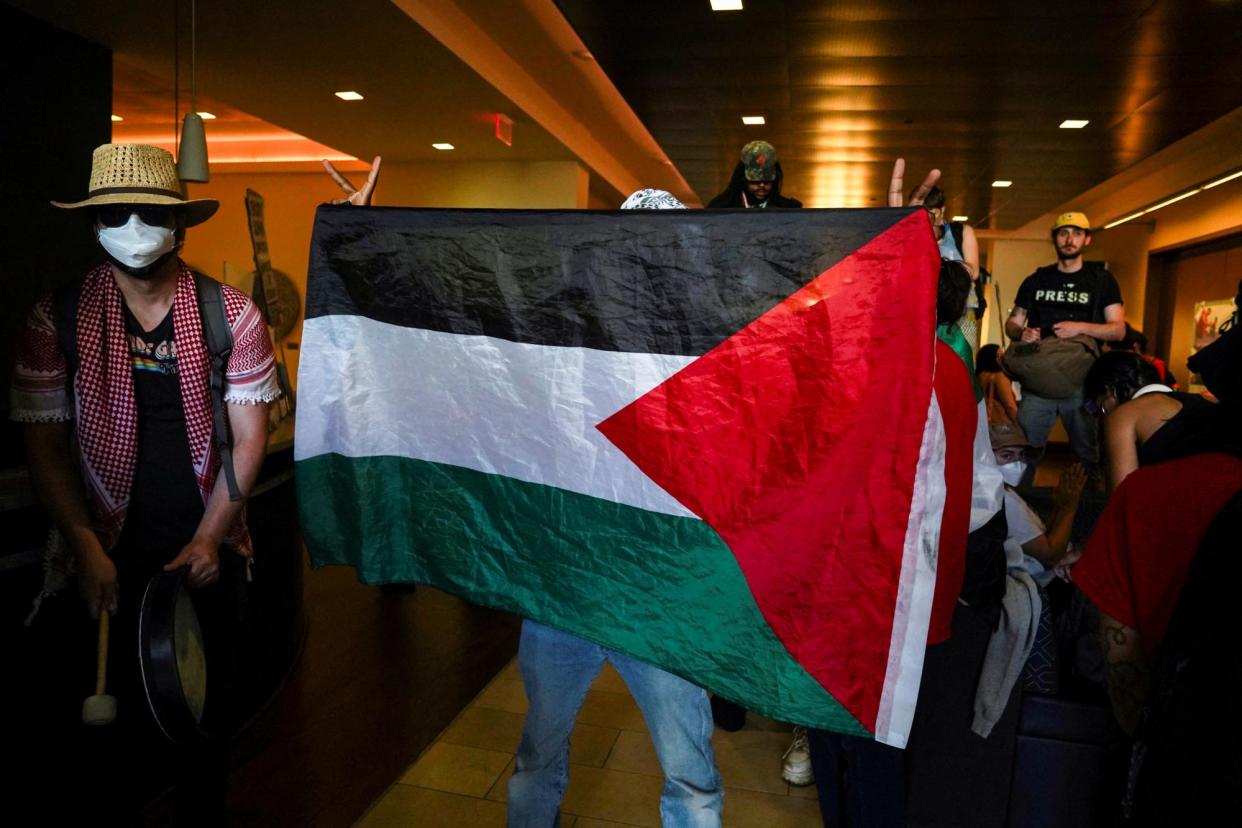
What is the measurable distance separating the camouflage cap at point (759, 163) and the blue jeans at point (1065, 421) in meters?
2.12

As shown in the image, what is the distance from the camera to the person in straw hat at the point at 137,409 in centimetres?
192

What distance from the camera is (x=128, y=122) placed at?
8695mm

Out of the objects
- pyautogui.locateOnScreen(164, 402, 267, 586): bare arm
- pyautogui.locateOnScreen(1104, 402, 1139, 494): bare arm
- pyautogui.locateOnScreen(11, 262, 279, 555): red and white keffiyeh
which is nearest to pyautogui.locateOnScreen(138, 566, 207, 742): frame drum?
pyautogui.locateOnScreen(164, 402, 267, 586): bare arm

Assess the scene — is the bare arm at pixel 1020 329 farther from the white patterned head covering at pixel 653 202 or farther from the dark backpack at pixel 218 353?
the dark backpack at pixel 218 353

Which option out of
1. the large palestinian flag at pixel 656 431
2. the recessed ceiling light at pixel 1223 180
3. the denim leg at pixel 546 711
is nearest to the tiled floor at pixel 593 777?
the denim leg at pixel 546 711

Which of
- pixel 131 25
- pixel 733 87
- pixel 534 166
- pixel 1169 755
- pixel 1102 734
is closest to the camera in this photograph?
pixel 1169 755

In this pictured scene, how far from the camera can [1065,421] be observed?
4.41 meters

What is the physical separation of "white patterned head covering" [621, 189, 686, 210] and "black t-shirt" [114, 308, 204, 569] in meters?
1.03

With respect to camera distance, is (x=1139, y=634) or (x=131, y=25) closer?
(x=1139, y=634)

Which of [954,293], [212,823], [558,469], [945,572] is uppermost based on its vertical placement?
[954,293]

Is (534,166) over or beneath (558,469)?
over

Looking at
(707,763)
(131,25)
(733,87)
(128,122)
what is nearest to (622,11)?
(733,87)

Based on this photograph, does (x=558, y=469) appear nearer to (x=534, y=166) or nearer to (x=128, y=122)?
(x=534, y=166)

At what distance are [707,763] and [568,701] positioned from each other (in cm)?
29
